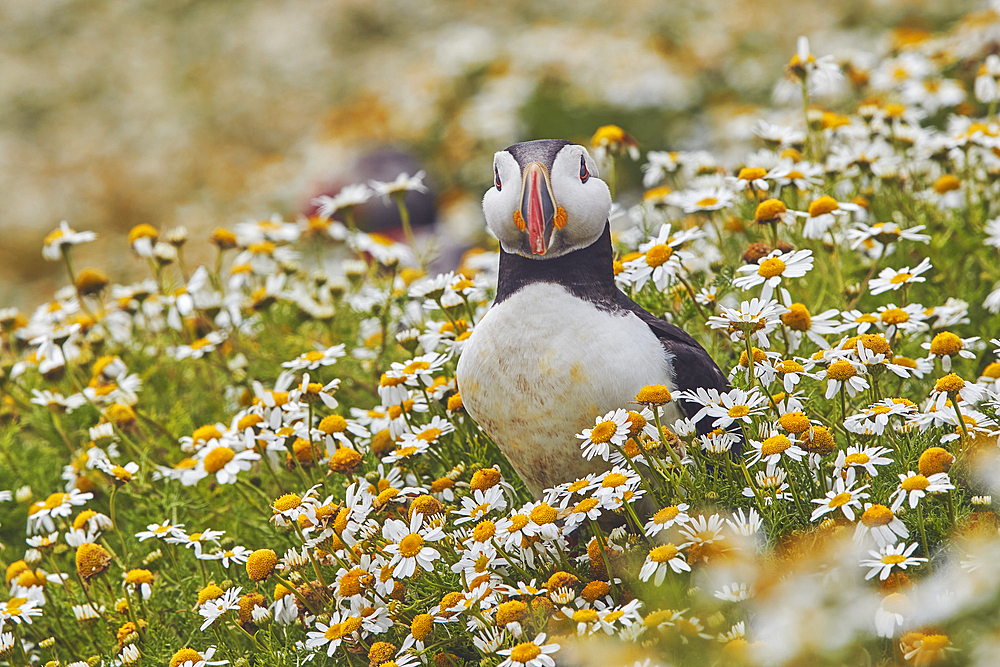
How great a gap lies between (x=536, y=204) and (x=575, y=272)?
0.23 meters

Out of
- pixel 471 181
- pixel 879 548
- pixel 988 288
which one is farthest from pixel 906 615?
pixel 471 181

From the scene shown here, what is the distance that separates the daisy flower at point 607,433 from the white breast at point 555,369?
5.0 inches

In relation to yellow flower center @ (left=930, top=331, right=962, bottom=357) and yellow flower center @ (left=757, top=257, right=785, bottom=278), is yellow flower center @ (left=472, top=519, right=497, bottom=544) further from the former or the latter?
yellow flower center @ (left=930, top=331, right=962, bottom=357)

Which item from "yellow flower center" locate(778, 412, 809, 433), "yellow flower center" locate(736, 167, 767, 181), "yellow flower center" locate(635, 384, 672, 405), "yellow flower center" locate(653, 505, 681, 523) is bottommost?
"yellow flower center" locate(653, 505, 681, 523)

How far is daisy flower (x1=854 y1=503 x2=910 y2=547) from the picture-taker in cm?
168

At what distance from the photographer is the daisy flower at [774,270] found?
216 centimetres

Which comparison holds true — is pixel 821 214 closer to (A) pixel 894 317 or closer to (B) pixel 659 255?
(A) pixel 894 317

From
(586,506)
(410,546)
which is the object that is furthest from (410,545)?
(586,506)

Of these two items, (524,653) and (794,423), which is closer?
(524,653)

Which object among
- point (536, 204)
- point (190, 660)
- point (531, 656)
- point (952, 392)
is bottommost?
point (190, 660)

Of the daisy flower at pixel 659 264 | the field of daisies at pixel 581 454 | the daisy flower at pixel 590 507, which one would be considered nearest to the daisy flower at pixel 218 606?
the field of daisies at pixel 581 454

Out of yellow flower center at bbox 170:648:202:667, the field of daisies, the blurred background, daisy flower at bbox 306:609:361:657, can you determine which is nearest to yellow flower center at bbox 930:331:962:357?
the field of daisies

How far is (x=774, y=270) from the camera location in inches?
85.9

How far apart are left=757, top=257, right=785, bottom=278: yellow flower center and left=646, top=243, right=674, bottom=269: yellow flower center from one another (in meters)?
0.25
